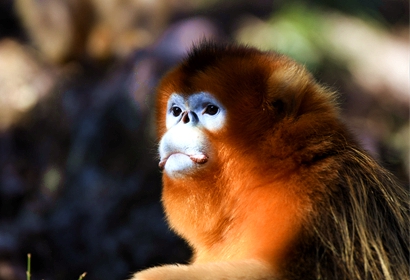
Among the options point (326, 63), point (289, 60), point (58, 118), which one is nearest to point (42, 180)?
point (58, 118)

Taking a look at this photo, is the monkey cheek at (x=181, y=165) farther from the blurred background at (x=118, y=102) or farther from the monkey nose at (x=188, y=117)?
the blurred background at (x=118, y=102)

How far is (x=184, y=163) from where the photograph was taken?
7.86 ft

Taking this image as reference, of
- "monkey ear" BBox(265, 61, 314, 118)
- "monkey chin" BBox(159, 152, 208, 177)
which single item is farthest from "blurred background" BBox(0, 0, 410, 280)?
"monkey chin" BBox(159, 152, 208, 177)

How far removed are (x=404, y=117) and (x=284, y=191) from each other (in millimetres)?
5466

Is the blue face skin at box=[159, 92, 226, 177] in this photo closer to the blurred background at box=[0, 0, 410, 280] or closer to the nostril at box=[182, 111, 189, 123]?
the nostril at box=[182, 111, 189, 123]

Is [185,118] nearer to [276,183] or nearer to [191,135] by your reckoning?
[191,135]

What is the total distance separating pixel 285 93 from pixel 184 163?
0.51 m

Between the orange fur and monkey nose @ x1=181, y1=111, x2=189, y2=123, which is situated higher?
monkey nose @ x1=181, y1=111, x2=189, y2=123

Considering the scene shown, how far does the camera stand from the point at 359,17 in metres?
7.84

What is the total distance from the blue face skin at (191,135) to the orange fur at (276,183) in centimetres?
4

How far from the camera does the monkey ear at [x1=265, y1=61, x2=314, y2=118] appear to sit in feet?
7.94

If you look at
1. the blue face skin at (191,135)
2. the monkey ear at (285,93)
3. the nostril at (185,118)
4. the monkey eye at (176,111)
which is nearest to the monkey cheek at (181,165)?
the blue face skin at (191,135)

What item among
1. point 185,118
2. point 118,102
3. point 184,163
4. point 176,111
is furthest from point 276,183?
point 118,102

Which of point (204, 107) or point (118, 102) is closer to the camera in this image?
point (204, 107)
